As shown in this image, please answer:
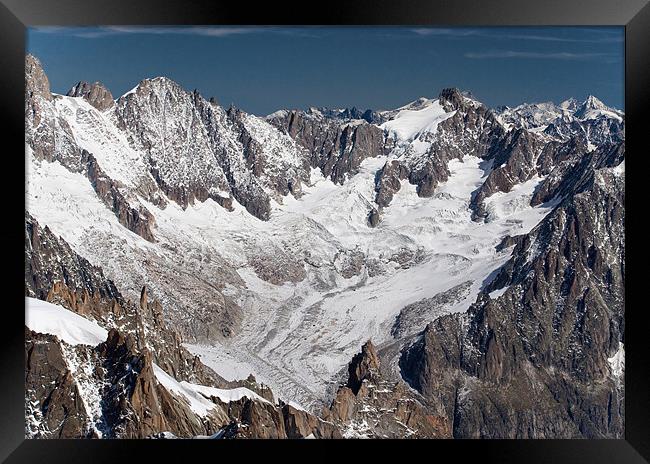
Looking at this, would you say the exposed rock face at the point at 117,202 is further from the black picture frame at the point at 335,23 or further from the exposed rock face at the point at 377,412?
the black picture frame at the point at 335,23

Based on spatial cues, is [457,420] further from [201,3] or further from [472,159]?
[201,3]

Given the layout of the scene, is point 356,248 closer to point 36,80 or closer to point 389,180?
point 389,180

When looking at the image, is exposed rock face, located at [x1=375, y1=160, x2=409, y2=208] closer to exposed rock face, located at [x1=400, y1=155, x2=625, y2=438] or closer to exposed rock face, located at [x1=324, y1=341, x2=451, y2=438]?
exposed rock face, located at [x1=400, y1=155, x2=625, y2=438]

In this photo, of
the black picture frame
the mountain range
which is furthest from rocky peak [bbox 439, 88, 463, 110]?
the black picture frame

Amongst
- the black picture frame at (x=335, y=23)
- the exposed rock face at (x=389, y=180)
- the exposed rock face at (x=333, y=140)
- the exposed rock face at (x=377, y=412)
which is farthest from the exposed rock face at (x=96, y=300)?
the exposed rock face at (x=389, y=180)

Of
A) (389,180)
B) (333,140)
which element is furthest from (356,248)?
(333,140)
